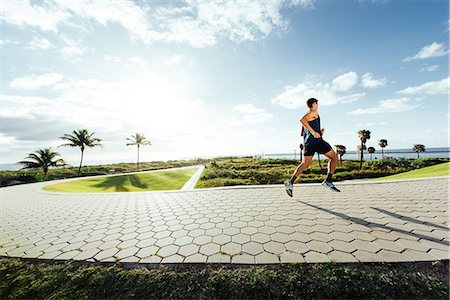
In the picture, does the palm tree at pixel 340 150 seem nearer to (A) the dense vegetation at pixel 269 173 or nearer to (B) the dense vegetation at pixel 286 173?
(A) the dense vegetation at pixel 269 173

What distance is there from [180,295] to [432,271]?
2.49 metres

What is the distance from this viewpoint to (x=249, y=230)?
3.19 m

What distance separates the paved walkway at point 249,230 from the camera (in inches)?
94.2

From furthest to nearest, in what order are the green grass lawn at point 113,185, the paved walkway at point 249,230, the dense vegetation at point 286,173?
the dense vegetation at point 286,173, the green grass lawn at point 113,185, the paved walkway at point 249,230

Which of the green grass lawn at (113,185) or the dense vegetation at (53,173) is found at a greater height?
the green grass lawn at (113,185)

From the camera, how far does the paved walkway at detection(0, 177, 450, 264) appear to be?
2393 mm

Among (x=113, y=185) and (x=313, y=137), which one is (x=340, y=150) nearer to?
(x=313, y=137)

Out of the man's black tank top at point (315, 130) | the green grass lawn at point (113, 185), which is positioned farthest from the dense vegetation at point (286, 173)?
the man's black tank top at point (315, 130)

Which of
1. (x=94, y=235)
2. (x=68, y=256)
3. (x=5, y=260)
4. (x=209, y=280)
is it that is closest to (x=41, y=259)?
(x=68, y=256)

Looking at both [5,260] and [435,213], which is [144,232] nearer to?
[5,260]

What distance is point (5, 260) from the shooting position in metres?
2.64

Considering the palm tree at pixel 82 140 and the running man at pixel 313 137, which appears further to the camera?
the palm tree at pixel 82 140

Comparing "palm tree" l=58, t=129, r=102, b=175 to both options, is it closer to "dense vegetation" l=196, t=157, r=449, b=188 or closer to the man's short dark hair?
Result: "dense vegetation" l=196, t=157, r=449, b=188

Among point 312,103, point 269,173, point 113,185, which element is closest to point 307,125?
point 312,103
